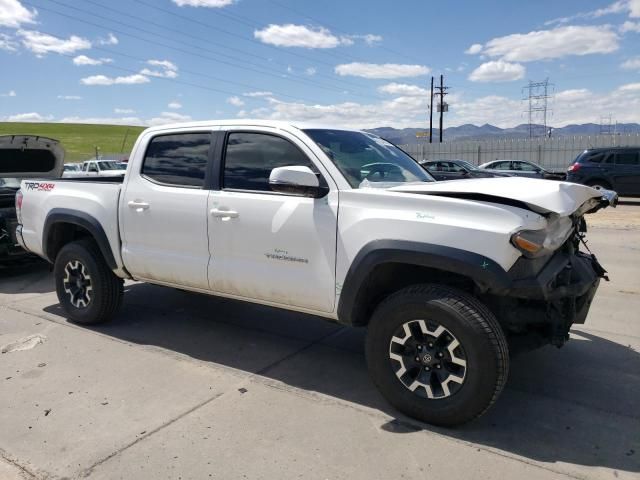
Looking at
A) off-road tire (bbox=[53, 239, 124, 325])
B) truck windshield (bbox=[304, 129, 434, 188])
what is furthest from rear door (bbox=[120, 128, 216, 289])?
truck windshield (bbox=[304, 129, 434, 188])

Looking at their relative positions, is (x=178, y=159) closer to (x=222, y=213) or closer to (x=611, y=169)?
(x=222, y=213)

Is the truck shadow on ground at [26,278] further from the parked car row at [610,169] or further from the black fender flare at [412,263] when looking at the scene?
the parked car row at [610,169]

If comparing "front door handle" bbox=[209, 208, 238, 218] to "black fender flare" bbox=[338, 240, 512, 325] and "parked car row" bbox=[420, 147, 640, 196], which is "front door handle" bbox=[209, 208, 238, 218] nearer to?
"black fender flare" bbox=[338, 240, 512, 325]

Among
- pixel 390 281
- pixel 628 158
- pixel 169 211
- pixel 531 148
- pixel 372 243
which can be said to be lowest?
pixel 390 281

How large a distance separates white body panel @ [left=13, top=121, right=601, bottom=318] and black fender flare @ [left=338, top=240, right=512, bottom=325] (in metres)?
0.04

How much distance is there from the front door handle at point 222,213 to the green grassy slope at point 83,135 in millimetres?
59588

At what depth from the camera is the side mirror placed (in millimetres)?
3543

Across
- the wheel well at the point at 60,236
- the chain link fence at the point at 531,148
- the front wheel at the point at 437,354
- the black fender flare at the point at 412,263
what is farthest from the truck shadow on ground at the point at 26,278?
the chain link fence at the point at 531,148

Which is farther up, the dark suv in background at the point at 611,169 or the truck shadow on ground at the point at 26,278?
the dark suv in background at the point at 611,169

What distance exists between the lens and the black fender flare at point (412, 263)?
3027 mm

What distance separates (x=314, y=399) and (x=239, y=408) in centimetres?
Answer: 51

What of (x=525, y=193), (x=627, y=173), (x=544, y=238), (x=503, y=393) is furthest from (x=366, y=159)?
(x=627, y=173)

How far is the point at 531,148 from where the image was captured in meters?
36.3

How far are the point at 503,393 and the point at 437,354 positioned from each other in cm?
87
